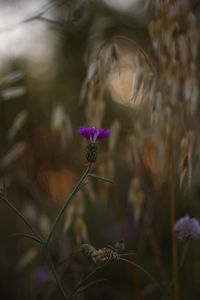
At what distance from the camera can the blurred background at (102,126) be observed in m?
1.27

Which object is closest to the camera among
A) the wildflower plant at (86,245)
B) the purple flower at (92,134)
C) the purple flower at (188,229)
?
the wildflower plant at (86,245)

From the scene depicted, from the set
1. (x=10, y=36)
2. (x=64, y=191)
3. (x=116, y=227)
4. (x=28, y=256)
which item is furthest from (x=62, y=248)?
(x=116, y=227)

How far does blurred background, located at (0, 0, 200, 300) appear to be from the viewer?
1271 mm

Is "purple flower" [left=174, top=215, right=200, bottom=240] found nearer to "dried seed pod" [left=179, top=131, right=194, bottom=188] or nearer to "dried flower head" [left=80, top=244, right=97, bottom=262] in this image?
"dried seed pod" [left=179, top=131, right=194, bottom=188]

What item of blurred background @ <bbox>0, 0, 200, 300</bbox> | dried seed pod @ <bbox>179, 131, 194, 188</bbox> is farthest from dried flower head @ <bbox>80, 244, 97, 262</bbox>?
dried seed pod @ <bbox>179, 131, 194, 188</bbox>

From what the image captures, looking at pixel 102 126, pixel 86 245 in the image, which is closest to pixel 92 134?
pixel 86 245

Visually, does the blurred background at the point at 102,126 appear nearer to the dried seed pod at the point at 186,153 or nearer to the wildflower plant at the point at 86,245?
the dried seed pod at the point at 186,153

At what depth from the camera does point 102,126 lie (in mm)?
1520

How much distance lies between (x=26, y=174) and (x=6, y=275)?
0.89 meters

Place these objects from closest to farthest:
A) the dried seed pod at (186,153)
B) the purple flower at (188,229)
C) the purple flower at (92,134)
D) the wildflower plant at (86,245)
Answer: the wildflower plant at (86,245)
the purple flower at (92,134)
the purple flower at (188,229)
the dried seed pod at (186,153)

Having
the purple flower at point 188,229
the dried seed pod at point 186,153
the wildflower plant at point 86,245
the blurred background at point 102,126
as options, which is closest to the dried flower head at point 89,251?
the wildflower plant at point 86,245

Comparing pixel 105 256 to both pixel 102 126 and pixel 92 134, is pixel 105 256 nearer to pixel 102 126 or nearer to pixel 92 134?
pixel 92 134

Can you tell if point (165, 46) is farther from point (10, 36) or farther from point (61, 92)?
point (61, 92)

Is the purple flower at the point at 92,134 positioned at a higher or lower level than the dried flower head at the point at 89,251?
higher
